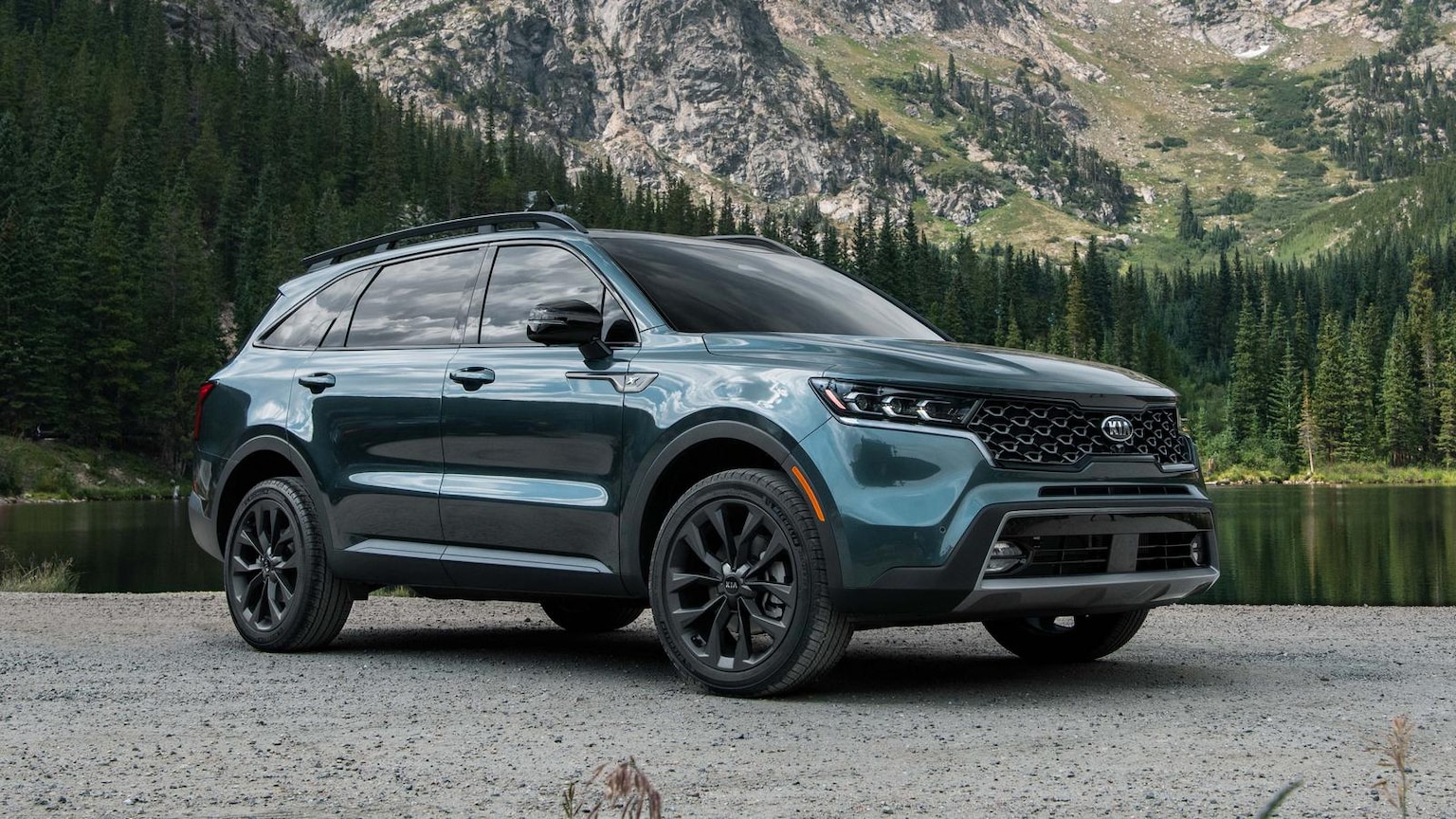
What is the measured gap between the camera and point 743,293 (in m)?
7.16

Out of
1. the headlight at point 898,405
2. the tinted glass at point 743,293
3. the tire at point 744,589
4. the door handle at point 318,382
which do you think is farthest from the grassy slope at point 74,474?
the headlight at point 898,405

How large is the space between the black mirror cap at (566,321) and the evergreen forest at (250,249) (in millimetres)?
74617

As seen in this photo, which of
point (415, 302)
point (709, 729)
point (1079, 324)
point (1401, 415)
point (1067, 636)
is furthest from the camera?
point (1079, 324)

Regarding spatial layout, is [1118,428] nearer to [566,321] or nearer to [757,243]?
[566,321]

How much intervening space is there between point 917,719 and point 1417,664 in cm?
356

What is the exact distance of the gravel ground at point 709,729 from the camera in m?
4.22

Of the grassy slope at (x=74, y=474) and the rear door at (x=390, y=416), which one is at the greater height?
the rear door at (x=390, y=416)

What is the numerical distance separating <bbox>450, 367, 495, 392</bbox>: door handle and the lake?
16963mm

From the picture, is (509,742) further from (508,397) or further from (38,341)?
(38,341)

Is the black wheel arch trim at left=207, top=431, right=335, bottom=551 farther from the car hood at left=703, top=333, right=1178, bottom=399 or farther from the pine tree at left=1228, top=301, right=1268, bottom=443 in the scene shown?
the pine tree at left=1228, top=301, right=1268, bottom=443

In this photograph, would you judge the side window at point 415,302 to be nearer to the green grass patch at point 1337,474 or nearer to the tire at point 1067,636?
the tire at point 1067,636

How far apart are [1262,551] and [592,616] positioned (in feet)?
101

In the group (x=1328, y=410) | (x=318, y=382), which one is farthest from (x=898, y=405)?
(x=1328, y=410)

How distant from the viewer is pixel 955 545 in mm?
5633
